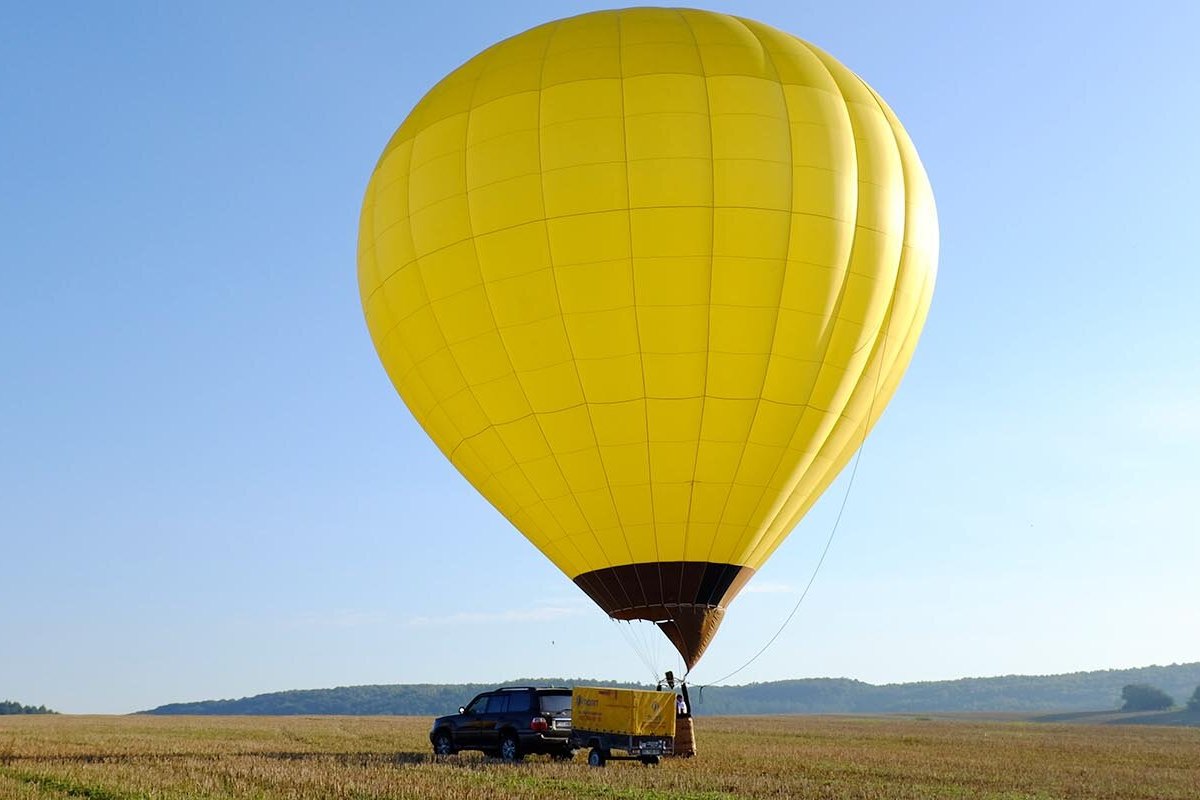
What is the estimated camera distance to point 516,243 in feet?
73.7

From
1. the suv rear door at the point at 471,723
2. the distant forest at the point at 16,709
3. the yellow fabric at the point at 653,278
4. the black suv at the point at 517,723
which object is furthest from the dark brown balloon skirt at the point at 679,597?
the distant forest at the point at 16,709

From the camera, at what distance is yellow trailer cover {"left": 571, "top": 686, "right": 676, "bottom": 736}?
22.6 metres

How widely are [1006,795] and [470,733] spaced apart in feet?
35.1

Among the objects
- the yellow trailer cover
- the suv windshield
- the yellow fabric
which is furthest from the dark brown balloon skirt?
the suv windshield

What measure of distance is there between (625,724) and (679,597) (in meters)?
2.54

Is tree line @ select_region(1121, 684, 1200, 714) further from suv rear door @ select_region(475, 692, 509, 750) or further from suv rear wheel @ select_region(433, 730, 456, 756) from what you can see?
suv rear door @ select_region(475, 692, 509, 750)

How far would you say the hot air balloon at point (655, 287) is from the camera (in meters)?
22.2

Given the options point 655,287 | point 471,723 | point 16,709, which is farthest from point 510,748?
point 16,709

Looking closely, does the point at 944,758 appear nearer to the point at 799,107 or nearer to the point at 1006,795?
the point at 1006,795

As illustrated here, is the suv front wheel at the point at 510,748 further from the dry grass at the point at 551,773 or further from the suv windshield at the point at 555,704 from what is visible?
the suv windshield at the point at 555,704

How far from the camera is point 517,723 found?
23.6m

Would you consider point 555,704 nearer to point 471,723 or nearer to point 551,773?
point 471,723

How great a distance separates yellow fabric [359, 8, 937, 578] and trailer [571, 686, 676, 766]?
8.34ft

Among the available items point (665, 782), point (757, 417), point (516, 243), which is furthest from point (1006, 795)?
point (516, 243)
